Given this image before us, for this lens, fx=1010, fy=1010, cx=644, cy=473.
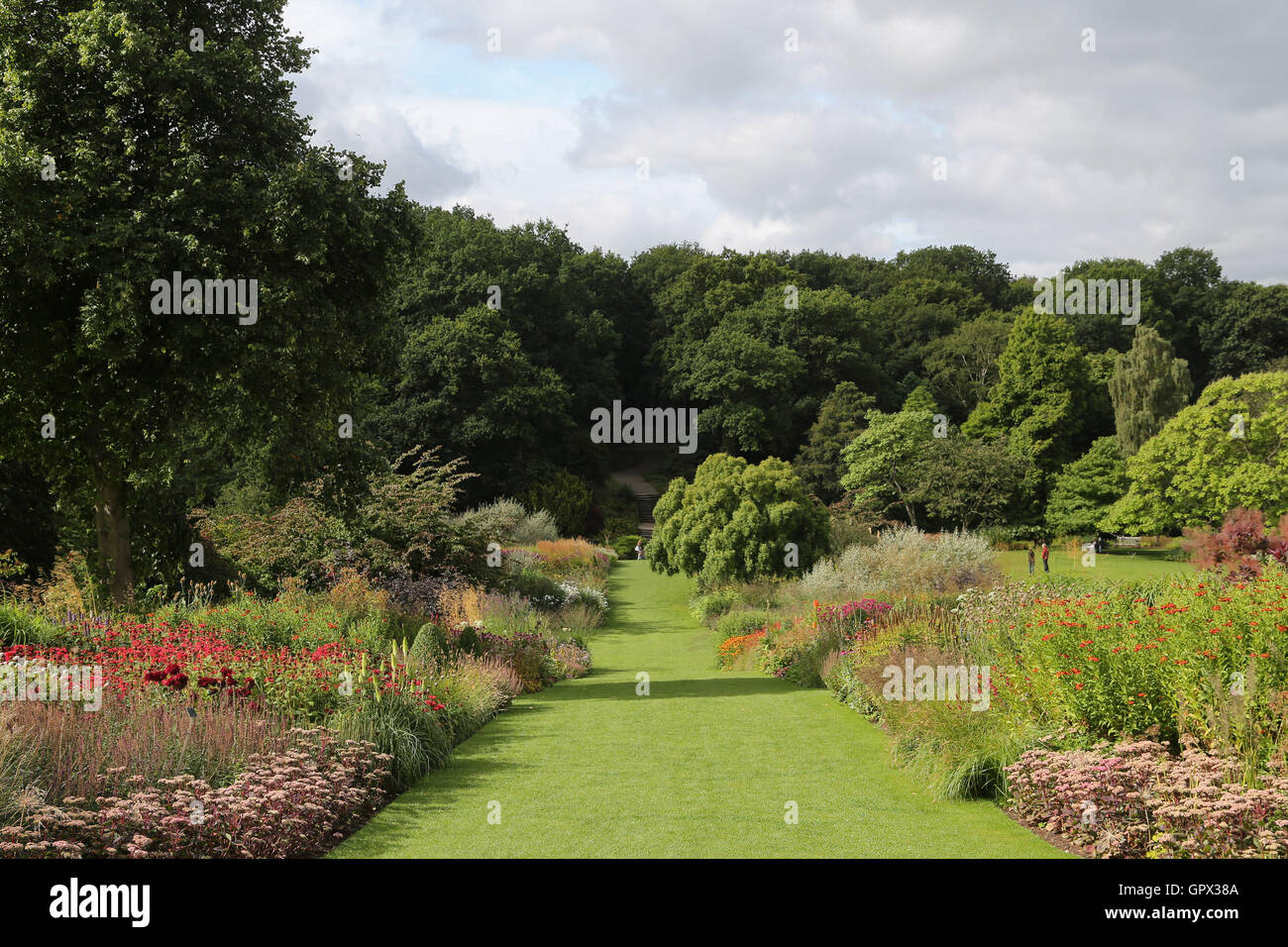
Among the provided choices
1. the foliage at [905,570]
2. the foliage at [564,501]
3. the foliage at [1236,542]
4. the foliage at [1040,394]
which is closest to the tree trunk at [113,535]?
the foliage at [905,570]

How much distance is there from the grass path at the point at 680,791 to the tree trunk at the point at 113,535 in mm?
5882

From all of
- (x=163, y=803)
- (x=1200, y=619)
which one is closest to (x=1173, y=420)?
(x=1200, y=619)

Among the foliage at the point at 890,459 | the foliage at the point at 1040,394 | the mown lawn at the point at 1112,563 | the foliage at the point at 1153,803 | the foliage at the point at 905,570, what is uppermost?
the foliage at the point at 1040,394

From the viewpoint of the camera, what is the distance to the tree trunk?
1367 cm

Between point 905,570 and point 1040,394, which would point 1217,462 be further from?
point 905,570

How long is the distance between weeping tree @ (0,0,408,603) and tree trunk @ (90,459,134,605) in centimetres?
3

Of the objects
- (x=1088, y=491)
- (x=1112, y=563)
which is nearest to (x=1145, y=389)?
(x=1088, y=491)

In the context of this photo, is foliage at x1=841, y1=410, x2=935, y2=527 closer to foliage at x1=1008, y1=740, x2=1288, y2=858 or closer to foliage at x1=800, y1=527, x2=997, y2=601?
foliage at x1=800, y1=527, x2=997, y2=601

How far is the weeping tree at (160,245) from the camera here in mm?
11812

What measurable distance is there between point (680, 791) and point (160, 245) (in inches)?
348

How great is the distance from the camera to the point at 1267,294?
53.1 metres

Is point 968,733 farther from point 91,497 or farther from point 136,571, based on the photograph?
point 136,571

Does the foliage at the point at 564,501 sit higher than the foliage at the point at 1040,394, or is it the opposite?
the foliage at the point at 1040,394

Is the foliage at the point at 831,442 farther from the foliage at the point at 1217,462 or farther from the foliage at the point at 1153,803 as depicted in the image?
the foliage at the point at 1153,803
